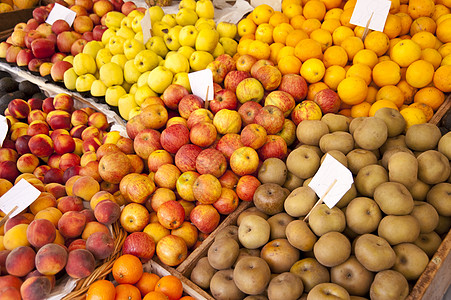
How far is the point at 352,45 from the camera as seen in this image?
8.79 feet

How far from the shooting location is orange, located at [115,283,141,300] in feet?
5.00

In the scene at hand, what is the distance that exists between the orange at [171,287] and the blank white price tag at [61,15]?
11.6 feet

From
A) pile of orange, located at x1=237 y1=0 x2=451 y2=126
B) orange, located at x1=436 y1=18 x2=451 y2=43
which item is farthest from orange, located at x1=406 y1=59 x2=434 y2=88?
orange, located at x1=436 y1=18 x2=451 y2=43

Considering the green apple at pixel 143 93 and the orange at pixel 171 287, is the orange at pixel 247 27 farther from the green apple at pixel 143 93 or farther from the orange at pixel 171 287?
the orange at pixel 171 287

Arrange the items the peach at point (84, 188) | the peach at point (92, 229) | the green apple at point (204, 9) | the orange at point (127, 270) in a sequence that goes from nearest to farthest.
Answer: the orange at point (127, 270)
the peach at point (92, 229)
the peach at point (84, 188)
the green apple at point (204, 9)

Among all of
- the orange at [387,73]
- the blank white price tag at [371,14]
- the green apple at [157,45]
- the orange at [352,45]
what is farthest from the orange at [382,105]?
the green apple at [157,45]

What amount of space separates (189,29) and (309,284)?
96.4 inches

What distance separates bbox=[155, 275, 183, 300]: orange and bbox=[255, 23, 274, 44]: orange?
2.37 m

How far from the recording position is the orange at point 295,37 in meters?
2.79

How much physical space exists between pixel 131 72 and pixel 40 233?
72.1 inches

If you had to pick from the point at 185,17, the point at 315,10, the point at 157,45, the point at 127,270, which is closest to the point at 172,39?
the point at 157,45

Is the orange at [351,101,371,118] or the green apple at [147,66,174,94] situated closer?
the orange at [351,101,371,118]

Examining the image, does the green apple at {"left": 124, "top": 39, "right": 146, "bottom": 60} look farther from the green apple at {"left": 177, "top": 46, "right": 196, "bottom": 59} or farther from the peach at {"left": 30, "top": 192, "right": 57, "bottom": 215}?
the peach at {"left": 30, "top": 192, "right": 57, "bottom": 215}

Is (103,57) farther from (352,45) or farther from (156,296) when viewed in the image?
(156,296)
